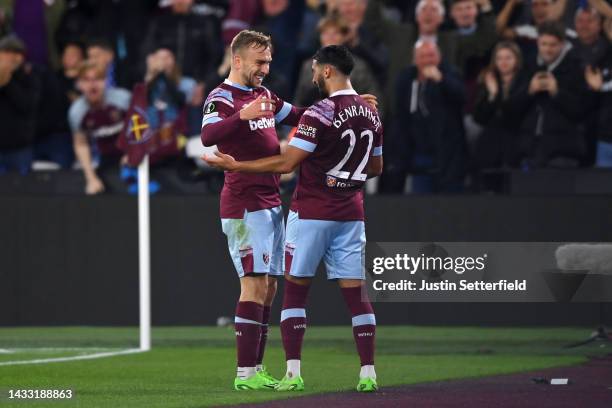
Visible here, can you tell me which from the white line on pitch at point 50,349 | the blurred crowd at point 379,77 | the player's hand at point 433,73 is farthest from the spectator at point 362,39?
the white line on pitch at point 50,349

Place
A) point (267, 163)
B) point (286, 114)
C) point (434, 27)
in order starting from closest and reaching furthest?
point (267, 163) < point (286, 114) < point (434, 27)

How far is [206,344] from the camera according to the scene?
Result: 13.7 m

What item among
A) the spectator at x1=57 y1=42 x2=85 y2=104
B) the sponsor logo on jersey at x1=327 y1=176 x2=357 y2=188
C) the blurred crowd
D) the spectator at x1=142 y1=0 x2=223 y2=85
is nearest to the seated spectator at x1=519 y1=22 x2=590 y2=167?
the blurred crowd

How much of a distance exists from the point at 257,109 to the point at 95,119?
7.04m

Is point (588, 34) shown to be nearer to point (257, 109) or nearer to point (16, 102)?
point (16, 102)

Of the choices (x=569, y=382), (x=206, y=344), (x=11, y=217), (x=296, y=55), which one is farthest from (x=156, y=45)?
(x=569, y=382)

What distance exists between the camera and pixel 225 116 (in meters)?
9.66

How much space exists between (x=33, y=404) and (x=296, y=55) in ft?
26.5

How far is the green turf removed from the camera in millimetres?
9852

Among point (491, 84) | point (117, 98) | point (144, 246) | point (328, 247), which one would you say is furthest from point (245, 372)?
point (117, 98)

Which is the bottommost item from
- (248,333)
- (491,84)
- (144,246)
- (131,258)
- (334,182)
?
(131,258)

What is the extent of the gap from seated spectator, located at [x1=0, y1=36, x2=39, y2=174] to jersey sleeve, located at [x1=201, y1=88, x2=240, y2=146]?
21.5 ft

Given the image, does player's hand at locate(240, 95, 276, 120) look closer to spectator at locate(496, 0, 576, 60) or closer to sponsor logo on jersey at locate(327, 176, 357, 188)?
sponsor logo on jersey at locate(327, 176, 357, 188)

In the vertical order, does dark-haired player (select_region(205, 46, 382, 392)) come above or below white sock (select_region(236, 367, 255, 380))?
above
